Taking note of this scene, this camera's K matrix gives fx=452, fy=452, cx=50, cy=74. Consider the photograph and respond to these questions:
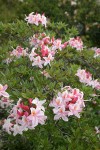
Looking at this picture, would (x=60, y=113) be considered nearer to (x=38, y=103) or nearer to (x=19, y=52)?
(x=38, y=103)

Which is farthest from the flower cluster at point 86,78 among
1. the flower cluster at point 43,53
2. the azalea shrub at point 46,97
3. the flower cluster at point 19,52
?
the flower cluster at point 19,52

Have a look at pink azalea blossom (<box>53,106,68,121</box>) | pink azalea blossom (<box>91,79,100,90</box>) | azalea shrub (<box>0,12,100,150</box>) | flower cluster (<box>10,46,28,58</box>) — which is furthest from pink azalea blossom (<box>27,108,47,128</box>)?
flower cluster (<box>10,46,28,58</box>)

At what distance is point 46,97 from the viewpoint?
323 centimetres

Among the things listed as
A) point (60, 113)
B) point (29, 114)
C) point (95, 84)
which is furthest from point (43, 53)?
point (29, 114)

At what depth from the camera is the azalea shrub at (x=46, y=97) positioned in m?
3.03

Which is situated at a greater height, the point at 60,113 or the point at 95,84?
the point at 95,84

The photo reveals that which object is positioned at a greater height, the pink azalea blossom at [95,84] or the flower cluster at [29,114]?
the pink azalea blossom at [95,84]

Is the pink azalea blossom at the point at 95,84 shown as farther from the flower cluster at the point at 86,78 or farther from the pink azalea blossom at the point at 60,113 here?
the pink azalea blossom at the point at 60,113

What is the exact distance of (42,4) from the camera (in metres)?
7.35

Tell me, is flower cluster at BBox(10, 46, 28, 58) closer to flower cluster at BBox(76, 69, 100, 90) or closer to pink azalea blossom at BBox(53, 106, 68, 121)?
flower cluster at BBox(76, 69, 100, 90)

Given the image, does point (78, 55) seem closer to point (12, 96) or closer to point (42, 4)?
point (12, 96)

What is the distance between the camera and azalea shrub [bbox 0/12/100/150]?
119 inches

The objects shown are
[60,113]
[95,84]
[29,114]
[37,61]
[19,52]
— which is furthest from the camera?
[19,52]

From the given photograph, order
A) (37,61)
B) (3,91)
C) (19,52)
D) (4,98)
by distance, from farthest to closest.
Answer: (19,52) < (37,61) < (4,98) < (3,91)
